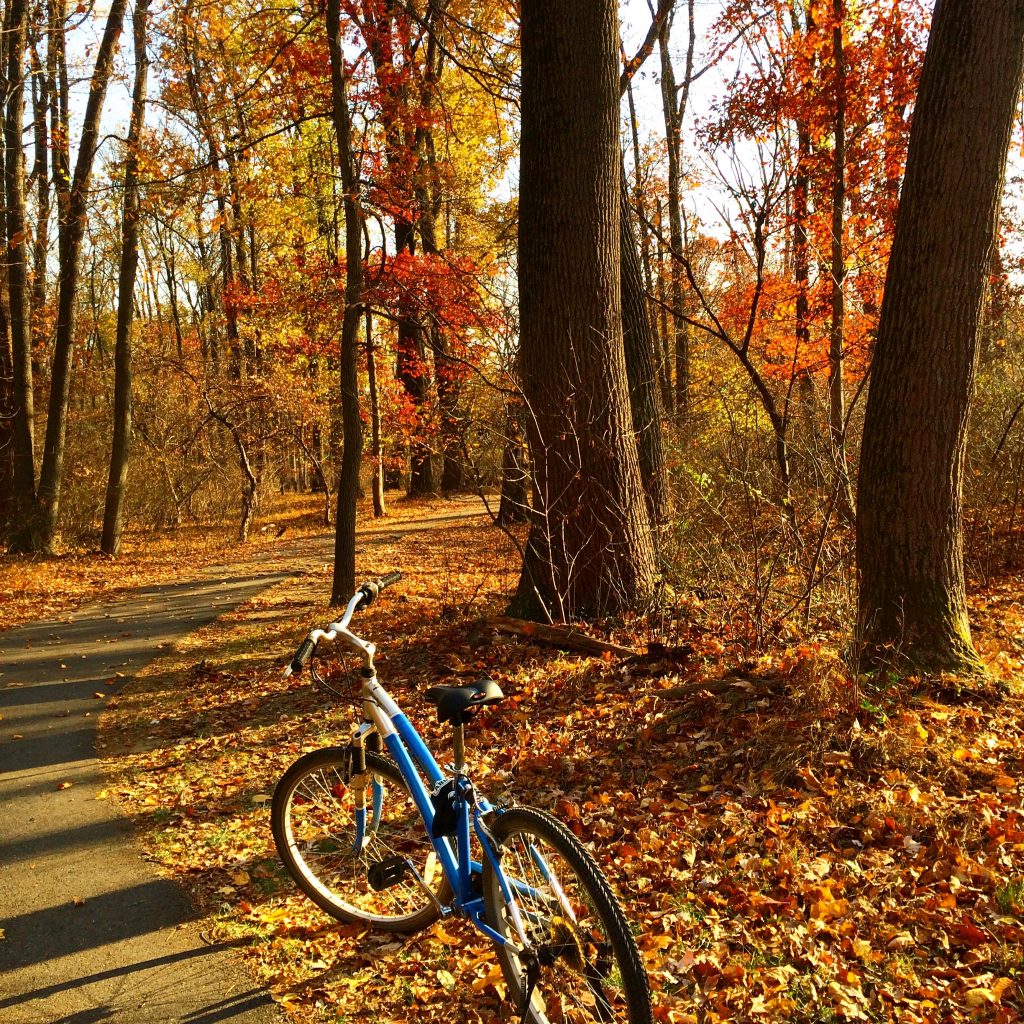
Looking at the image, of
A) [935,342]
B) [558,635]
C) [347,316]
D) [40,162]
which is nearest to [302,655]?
[558,635]

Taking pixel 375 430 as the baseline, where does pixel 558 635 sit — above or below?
below

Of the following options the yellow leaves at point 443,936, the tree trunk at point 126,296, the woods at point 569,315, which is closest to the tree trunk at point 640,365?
the woods at point 569,315

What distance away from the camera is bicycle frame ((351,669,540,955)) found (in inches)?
113

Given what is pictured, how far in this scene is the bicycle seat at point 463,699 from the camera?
2.97m

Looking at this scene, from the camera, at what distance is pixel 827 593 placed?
673 cm

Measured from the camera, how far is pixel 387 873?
3533 millimetres

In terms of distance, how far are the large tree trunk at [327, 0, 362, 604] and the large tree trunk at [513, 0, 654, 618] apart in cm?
330

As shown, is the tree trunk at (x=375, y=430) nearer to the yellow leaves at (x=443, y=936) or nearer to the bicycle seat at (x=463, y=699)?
the yellow leaves at (x=443, y=936)

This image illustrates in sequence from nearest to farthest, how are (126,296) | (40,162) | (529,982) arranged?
(529,982) → (126,296) → (40,162)

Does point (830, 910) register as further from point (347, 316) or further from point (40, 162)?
point (40, 162)

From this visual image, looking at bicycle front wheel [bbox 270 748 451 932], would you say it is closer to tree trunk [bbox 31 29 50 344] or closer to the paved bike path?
the paved bike path

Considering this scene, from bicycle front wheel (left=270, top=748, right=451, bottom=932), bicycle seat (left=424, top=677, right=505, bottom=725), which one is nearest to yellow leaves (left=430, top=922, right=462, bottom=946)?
bicycle front wheel (left=270, top=748, right=451, bottom=932)

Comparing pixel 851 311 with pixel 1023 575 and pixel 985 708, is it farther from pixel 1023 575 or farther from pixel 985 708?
pixel 985 708

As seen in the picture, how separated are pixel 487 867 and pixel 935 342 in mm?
4495
